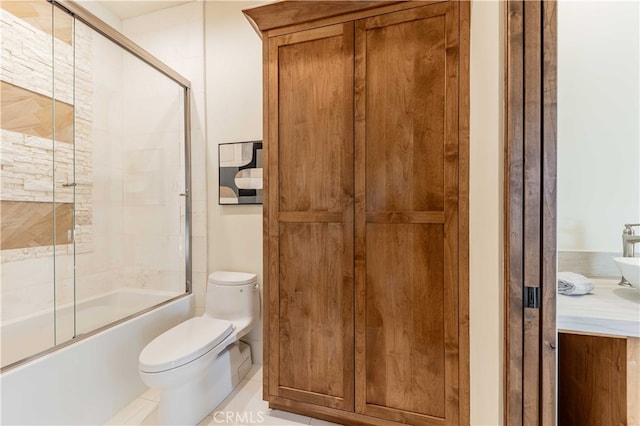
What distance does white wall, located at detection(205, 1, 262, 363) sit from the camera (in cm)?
202

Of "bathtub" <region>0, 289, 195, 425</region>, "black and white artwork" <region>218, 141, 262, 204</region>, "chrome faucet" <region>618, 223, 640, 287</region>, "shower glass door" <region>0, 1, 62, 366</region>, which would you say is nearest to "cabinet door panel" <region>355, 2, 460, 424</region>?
"chrome faucet" <region>618, 223, 640, 287</region>

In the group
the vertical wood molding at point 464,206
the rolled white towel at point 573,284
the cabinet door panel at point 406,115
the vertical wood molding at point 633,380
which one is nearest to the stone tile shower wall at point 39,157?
the cabinet door panel at point 406,115

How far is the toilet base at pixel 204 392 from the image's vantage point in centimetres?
138

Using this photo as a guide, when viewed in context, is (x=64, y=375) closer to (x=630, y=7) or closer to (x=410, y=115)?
(x=410, y=115)

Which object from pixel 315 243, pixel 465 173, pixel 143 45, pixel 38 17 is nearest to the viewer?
pixel 465 173

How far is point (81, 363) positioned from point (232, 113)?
5.56ft

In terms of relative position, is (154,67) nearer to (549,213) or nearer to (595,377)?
(549,213)

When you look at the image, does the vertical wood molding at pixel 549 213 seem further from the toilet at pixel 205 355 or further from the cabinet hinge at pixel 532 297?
the toilet at pixel 205 355

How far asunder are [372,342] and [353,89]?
120cm

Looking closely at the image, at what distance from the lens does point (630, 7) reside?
822 mm

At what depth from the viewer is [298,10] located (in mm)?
1359

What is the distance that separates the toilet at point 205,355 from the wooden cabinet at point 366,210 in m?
0.32

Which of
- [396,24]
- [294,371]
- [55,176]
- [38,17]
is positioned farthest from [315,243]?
[38,17]

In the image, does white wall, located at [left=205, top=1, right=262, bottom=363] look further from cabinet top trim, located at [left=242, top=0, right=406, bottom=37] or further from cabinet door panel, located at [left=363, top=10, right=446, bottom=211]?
cabinet door panel, located at [left=363, top=10, right=446, bottom=211]
